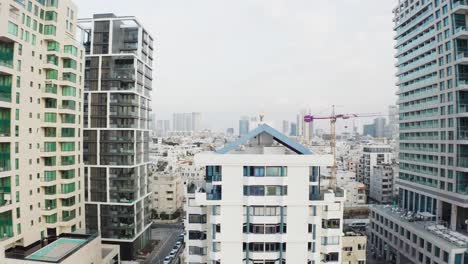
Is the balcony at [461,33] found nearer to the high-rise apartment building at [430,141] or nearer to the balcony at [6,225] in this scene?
the high-rise apartment building at [430,141]

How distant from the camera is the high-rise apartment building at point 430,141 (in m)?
31.4

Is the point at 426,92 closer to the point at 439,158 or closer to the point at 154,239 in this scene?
the point at 439,158

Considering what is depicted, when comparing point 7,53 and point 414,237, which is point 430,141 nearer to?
point 414,237

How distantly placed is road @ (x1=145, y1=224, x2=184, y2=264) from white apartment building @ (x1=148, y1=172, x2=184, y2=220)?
3.39 meters

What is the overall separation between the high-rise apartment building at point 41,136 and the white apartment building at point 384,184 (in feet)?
182

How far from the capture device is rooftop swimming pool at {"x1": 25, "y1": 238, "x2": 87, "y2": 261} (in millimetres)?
22125

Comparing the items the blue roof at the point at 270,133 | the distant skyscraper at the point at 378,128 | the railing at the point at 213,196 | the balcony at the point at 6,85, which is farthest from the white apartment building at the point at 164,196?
the distant skyscraper at the point at 378,128

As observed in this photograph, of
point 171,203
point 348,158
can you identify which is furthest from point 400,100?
point 348,158

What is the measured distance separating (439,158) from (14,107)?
134ft

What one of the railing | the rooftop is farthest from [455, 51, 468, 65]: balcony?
the rooftop

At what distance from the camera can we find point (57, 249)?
24234 millimetres

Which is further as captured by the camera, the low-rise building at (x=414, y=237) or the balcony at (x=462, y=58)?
the balcony at (x=462, y=58)

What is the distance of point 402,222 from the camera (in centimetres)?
3431

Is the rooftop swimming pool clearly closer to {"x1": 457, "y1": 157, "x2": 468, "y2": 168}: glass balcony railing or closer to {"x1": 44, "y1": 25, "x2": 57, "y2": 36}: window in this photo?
{"x1": 44, "y1": 25, "x2": 57, "y2": 36}: window
